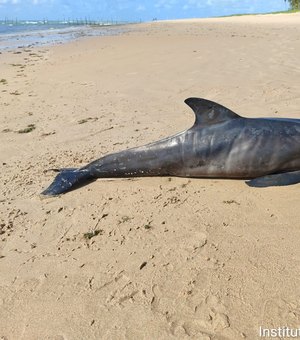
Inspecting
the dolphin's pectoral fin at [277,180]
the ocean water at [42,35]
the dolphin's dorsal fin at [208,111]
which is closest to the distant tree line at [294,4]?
the ocean water at [42,35]

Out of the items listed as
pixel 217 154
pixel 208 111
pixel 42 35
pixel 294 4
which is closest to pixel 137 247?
pixel 217 154

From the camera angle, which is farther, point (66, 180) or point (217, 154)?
point (66, 180)

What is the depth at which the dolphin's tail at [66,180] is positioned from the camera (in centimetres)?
497

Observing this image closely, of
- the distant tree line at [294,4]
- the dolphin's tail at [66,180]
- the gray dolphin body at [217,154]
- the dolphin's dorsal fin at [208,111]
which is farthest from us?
the distant tree line at [294,4]

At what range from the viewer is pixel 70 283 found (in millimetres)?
3336

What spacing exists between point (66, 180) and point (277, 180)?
8.20 ft

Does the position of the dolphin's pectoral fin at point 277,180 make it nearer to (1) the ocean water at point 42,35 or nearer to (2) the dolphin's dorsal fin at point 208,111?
(2) the dolphin's dorsal fin at point 208,111

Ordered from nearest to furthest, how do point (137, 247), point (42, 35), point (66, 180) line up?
point (137, 247) < point (66, 180) < point (42, 35)

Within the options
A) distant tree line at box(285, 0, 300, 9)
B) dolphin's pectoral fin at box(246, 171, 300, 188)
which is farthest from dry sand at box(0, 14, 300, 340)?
distant tree line at box(285, 0, 300, 9)

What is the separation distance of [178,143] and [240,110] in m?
2.93

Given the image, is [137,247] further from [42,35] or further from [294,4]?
[294,4]

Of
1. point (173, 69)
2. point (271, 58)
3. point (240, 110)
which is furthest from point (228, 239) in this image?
point (271, 58)

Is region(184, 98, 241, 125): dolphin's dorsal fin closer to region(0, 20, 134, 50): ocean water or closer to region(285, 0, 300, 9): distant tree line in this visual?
region(0, 20, 134, 50): ocean water

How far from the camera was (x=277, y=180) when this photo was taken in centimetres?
441
